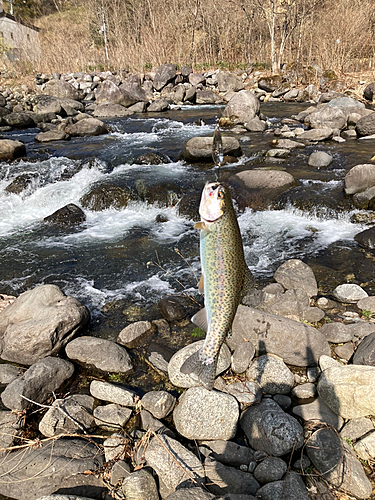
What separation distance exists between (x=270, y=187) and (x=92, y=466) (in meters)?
8.01

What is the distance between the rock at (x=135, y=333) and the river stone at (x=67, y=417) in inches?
44.3

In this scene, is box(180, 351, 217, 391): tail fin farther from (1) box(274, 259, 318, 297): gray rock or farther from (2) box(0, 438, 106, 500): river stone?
(1) box(274, 259, 318, 297): gray rock

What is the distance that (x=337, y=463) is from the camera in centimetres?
310

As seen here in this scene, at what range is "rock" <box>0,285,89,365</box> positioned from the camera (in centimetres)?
480

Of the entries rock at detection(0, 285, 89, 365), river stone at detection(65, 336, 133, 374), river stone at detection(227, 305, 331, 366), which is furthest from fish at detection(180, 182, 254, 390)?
rock at detection(0, 285, 89, 365)

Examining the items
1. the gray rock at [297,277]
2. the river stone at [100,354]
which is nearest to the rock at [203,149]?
the gray rock at [297,277]

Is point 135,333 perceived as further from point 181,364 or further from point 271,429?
point 271,429

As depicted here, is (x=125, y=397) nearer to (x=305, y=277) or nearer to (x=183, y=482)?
(x=183, y=482)

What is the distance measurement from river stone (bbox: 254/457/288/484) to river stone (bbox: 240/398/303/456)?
6.2 inches

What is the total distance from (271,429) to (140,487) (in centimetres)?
133

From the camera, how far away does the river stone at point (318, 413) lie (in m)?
3.56

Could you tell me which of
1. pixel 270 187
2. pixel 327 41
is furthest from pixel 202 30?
pixel 270 187

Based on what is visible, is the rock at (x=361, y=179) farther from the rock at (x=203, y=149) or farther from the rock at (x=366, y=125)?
the rock at (x=366, y=125)

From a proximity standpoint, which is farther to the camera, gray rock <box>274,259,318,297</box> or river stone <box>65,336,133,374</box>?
gray rock <box>274,259,318,297</box>
